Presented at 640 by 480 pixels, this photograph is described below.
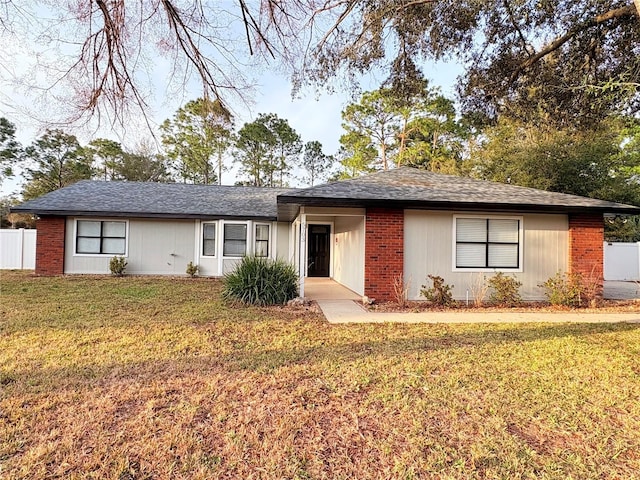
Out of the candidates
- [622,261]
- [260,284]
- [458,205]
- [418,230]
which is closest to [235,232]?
[260,284]

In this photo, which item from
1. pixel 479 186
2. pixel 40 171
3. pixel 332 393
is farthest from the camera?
pixel 40 171

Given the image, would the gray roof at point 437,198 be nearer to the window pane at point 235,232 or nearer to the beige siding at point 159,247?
the window pane at point 235,232

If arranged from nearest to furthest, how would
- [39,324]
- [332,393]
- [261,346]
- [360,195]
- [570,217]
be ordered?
1. [332,393]
2. [261,346]
3. [39,324]
4. [360,195]
5. [570,217]

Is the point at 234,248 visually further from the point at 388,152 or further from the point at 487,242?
the point at 388,152

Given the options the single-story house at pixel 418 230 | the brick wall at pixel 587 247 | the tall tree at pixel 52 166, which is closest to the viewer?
the single-story house at pixel 418 230

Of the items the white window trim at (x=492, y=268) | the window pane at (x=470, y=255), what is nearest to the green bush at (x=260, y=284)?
the white window trim at (x=492, y=268)

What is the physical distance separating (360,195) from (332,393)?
562 centimetres

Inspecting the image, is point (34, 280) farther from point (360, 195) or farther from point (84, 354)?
point (360, 195)

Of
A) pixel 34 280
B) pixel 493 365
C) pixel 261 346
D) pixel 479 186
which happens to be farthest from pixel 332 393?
pixel 34 280

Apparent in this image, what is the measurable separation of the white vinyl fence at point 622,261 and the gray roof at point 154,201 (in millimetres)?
13602

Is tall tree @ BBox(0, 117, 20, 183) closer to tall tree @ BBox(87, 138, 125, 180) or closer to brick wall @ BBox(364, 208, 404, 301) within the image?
tall tree @ BBox(87, 138, 125, 180)

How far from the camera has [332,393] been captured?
11.7 feet

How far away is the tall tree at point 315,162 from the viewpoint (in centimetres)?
3416

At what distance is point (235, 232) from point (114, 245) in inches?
180
